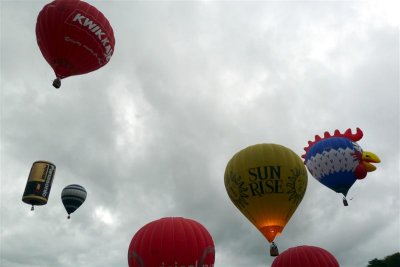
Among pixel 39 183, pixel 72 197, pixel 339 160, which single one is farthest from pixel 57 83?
pixel 72 197

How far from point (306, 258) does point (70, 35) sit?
15991 mm

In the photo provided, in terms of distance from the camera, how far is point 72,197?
33812 millimetres

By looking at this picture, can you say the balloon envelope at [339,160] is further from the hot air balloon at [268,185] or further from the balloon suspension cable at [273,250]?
the balloon suspension cable at [273,250]

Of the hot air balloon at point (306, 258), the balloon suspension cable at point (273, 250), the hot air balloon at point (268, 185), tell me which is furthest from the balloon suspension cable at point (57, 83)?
the hot air balloon at point (306, 258)

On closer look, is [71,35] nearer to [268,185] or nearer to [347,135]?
[268,185]

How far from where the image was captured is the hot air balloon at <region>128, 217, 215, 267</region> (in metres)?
14.2

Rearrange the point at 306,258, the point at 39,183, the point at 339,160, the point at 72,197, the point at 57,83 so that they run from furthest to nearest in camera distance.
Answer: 1. the point at 72,197
2. the point at 39,183
3. the point at 339,160
4. the point at 306,258
5. the point at 57,83

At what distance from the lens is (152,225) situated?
611 inches

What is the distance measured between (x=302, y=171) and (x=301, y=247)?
460 cm

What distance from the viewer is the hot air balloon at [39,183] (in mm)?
29391

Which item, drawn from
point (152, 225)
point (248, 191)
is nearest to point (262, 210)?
point (248, 191)

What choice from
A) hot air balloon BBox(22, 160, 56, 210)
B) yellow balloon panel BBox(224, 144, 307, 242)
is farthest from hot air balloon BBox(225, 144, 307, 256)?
hot air balloon BBox(22, 160, 56, 210)

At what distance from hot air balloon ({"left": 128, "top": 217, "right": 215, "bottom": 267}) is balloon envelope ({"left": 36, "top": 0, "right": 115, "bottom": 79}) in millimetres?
8457

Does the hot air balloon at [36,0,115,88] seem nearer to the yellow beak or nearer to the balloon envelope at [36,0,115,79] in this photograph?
the balloon envelope at [36,0,115,79]
